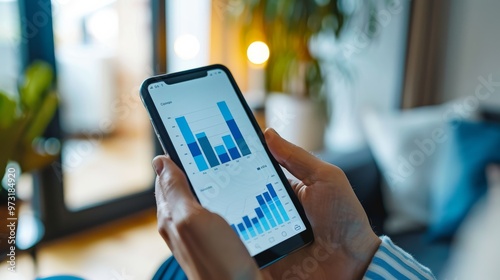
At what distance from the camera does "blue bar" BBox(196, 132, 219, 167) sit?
2.07ft

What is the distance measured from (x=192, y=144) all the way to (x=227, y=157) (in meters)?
A: 0.05

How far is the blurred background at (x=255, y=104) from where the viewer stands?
5.18 feet

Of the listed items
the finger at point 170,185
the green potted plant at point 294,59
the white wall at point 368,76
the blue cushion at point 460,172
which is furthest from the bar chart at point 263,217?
the white wall at point 368,76

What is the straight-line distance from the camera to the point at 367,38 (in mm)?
2465

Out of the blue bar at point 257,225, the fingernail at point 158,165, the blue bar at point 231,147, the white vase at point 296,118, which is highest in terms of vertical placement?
the fingernail at point 158,165

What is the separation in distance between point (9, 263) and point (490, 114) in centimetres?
169

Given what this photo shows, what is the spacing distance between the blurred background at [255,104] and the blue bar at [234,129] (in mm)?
745

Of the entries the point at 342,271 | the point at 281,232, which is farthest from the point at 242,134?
the point at 342,271

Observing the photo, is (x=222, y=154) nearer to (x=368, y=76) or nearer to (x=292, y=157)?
(x=292, y=157)

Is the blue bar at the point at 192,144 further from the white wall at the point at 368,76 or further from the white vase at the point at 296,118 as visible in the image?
the white wall at the point at 368,76

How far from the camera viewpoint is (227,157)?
651mm

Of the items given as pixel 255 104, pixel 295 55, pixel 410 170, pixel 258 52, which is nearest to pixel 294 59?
pixel 295 55

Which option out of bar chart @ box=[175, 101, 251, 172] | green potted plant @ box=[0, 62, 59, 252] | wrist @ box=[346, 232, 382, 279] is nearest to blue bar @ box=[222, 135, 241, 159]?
bar chart @ box=[175, 101, 251, 172]

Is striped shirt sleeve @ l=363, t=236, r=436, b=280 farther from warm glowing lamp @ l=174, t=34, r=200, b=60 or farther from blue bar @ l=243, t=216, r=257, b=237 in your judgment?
warm glowing lamp @ l=174, t=34, r=200, b=60
